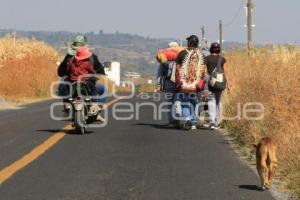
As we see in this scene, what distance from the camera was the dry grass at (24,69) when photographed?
111 feet

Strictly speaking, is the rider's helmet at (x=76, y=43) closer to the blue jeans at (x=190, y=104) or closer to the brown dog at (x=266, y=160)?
the blue jeans at (x=190, y=104)

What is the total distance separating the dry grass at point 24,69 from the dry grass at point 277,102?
1724 centimetres

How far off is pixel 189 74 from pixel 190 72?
47 mm

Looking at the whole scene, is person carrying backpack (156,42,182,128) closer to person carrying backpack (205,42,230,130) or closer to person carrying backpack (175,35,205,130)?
person carrying backpack (175,35,205,130)

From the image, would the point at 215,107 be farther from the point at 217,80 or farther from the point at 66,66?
the point at 66,66

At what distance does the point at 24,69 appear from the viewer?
36000mm

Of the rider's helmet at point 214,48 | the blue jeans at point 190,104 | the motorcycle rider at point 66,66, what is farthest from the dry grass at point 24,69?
the motorcycle rider at point 66,66

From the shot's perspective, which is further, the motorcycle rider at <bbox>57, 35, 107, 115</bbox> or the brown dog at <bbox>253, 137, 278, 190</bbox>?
the motorcycle rider at <bbox>57, 35, 107, 115</bbox>

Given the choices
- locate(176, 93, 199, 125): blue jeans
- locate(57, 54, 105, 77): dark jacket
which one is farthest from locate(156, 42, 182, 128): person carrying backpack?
locate(57, 54, 105, 77): dark jacket

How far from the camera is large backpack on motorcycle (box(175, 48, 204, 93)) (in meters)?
15.9

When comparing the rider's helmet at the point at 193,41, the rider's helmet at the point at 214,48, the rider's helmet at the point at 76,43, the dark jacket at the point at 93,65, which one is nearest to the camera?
the rider's helmet at the point at 76,43

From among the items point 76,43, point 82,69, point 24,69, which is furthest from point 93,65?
point 24,69

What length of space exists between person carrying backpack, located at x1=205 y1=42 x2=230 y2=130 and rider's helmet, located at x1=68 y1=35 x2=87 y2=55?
→ 294cm

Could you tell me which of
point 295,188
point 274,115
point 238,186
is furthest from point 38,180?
point 274,115
